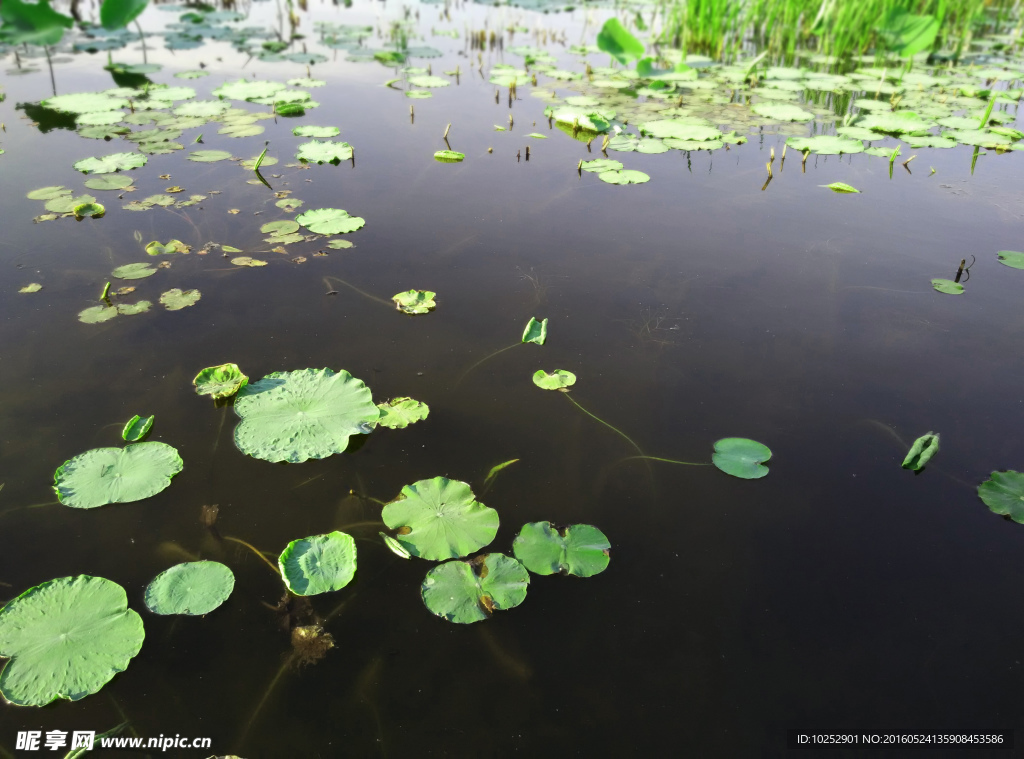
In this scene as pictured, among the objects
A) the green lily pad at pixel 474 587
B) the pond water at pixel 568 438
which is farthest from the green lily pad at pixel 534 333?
the green lily pad at pixel 474 587

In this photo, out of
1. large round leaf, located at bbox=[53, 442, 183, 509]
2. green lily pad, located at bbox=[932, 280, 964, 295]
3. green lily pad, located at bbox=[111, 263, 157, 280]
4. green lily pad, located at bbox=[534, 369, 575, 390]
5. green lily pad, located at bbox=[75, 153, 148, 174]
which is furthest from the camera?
green lily pad, located at bbox=[75, 153, 148, 174]

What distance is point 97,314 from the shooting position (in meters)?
2.42

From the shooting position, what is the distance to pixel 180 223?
3.10 metres

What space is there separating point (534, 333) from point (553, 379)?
0.28m

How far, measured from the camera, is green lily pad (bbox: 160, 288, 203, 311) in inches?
98.6

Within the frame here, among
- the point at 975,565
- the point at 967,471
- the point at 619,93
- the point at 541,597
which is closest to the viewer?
the point at 541,597

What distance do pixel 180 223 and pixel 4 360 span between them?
1.18 metres

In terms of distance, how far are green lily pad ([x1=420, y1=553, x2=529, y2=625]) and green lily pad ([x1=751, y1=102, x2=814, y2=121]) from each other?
4.83 m

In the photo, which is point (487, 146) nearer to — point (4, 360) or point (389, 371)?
point (389, 371)

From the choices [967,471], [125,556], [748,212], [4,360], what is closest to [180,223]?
[4,360]

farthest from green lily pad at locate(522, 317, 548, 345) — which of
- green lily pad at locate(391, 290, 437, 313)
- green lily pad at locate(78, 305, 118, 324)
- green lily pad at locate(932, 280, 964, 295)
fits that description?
green lily pad at locate(932, 280, 964, 295)

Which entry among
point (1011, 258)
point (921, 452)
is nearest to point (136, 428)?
point (921, 452)

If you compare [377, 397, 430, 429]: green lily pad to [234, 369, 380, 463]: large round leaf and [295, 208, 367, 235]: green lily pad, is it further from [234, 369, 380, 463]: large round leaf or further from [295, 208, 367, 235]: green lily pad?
[295, 208, 367, 235]: green lily pad

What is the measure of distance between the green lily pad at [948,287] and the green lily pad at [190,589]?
318 cm
